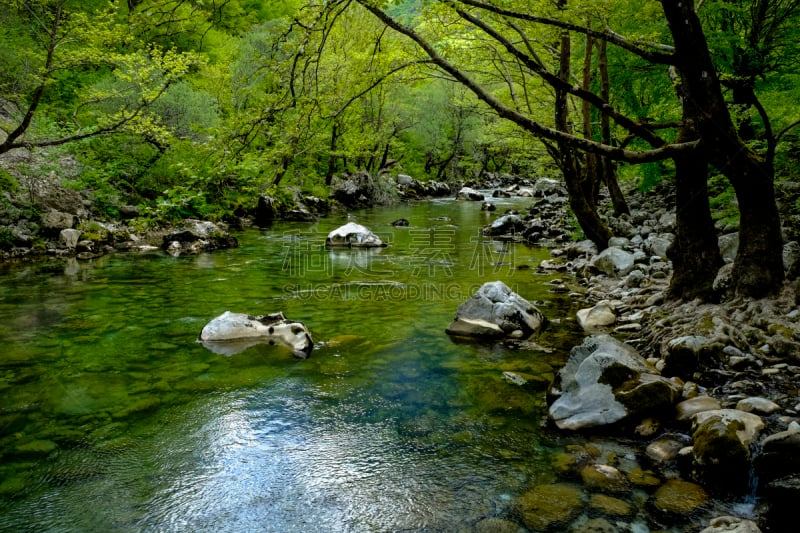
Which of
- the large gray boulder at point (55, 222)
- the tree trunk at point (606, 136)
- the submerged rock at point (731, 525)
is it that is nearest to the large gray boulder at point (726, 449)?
the submerged rock at point (731, 525)

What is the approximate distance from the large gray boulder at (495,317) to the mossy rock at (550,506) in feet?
13.2

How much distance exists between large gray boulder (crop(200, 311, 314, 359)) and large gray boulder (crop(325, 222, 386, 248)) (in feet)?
33.1

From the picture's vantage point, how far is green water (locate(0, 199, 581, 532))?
4.06m

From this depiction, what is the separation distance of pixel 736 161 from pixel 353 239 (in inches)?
538

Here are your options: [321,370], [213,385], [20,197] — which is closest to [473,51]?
[321,370]

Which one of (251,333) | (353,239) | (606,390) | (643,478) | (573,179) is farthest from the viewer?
(353,239)

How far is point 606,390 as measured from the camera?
17.5 ft

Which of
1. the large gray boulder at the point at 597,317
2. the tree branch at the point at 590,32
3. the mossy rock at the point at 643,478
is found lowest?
the mossy rock at the point at 643,478

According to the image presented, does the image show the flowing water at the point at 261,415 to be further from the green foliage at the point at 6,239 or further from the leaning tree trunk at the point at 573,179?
the green foliage at the point at 6,239

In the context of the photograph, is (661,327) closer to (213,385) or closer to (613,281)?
(613,281)

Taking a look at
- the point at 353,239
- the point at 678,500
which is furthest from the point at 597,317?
the point at 353,239

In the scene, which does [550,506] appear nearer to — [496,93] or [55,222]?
[55,222]

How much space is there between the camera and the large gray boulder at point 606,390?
5105 millimetres

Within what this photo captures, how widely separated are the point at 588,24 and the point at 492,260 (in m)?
8.78
